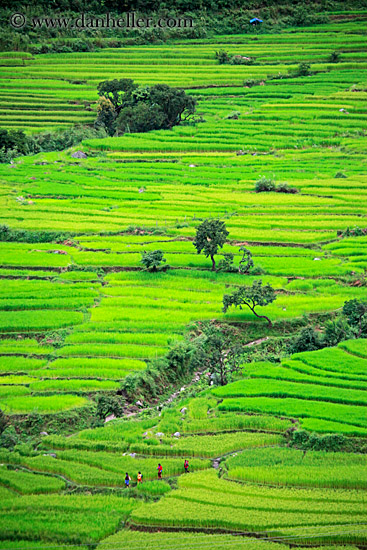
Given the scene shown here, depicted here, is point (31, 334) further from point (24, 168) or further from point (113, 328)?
point (24, 168)

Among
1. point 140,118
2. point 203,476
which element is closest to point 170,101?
point 140,118

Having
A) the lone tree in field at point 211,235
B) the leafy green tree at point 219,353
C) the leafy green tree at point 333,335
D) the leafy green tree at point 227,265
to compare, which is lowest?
the leafy green tree at point 219,353

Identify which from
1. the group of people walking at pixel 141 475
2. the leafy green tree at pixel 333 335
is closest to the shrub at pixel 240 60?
the leafy green tree at pixel 333 335

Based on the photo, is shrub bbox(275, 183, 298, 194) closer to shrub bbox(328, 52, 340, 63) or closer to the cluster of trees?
the cluster of trees

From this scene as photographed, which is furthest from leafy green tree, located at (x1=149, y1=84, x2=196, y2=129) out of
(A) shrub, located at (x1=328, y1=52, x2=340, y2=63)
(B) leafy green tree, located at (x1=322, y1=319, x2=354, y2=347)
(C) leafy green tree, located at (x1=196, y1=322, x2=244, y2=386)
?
(B) leafy green tree, located at (x1=322, y1=319, x2=354, y2=347)

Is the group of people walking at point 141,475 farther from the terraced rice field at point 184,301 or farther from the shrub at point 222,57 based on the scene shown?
the shrub at point 222,57

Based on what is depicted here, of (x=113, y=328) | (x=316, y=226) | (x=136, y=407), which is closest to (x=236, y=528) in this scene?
(x=136, y=407)
